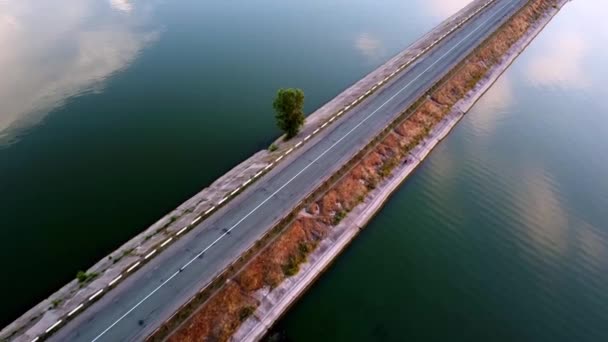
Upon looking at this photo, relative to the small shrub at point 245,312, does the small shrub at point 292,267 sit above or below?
above

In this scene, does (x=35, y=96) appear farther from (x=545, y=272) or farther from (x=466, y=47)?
(x=466, y=47)

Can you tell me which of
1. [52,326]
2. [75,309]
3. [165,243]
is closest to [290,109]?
[165,243]

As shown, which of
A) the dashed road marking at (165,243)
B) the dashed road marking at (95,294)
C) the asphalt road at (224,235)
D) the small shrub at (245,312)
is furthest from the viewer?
the dashed road marking at (165,243)

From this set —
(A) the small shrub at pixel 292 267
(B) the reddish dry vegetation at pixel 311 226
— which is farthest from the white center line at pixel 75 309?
(A) the small shrub at pixel 292 267

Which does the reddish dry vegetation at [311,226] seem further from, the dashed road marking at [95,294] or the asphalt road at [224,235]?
the dashed road marking at [95,294]

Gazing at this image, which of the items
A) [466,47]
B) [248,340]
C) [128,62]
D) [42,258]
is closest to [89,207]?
[42,258]

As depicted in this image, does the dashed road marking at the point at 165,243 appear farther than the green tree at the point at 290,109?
No

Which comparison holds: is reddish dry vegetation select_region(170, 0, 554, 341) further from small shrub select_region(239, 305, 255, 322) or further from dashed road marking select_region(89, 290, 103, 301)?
dashed road marking select_region(89, 290, 103, 301)
